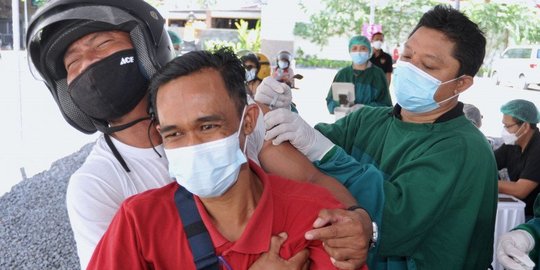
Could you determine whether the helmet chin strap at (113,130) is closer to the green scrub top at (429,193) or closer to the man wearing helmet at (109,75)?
the man wearing helmet at (109,75)

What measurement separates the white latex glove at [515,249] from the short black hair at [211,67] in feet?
4.89

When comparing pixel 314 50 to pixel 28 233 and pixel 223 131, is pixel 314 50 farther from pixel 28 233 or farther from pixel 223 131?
pixel 223 131

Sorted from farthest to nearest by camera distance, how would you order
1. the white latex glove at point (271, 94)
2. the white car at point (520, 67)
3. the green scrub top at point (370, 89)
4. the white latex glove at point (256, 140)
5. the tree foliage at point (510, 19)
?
the tree foliage at point (510, 19) → the white car at point (520, 67) → the green scrub top at point (370, 89) → the white latex glove at point (271, 94) → the white latex glove at point (256, 140)

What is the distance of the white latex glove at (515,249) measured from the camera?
2230 mm

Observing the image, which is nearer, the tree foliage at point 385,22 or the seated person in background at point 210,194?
the seated person in background at point 210,194

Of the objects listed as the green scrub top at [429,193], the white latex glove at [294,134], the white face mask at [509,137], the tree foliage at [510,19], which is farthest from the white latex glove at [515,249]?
the tree foliage at [510,19]

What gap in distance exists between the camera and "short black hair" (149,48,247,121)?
1342 millimetres

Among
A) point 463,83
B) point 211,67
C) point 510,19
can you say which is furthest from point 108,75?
point 510,19

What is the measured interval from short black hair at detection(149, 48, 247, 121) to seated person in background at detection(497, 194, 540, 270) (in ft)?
4.90

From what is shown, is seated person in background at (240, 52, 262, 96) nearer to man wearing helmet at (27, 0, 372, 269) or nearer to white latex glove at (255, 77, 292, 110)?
white latex glove at (255, 77, 292, 110)

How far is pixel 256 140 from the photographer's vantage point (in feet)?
5.49

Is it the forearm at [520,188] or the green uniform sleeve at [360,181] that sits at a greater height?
the green uniform sleeve at [360,181]

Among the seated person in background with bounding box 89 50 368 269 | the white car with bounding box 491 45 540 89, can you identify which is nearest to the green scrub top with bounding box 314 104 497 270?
the seated person in background with bounding box 89 50 368 269

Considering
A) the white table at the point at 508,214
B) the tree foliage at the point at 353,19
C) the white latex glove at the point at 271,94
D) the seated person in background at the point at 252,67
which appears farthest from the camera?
the tree foliage at the point at 353,19
